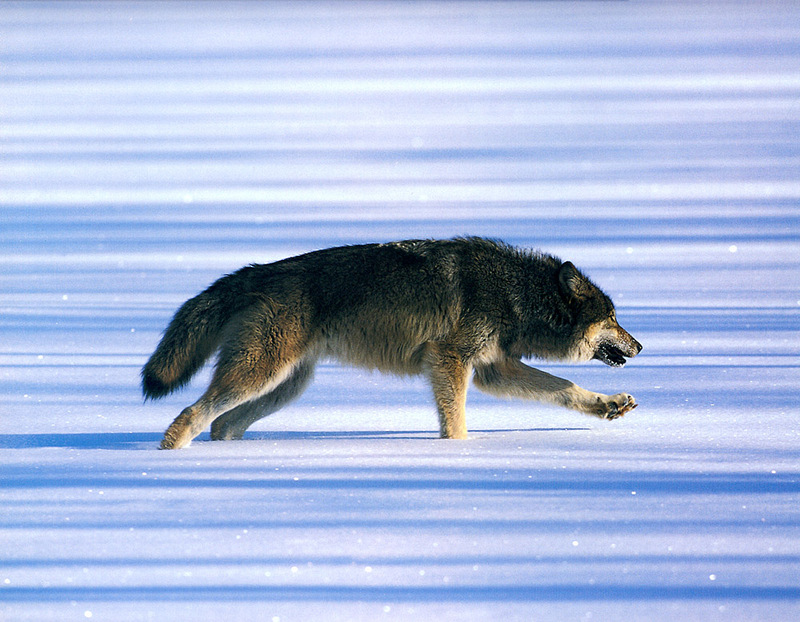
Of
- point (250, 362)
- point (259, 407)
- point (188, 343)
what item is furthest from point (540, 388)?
point (188, 343)

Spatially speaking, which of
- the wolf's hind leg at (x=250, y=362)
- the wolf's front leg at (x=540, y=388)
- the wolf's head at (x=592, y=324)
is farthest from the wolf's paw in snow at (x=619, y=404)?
the wolf's hind leg at (x=250, y=362)

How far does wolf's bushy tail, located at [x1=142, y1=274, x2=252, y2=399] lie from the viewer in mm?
7512

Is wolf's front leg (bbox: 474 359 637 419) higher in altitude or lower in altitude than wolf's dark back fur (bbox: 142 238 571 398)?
lower

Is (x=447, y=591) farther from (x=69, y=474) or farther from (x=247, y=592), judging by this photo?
(x=69, y=474)

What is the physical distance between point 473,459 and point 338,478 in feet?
2.91

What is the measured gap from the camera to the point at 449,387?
25.4 feet

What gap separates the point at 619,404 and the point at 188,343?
279 centimetres

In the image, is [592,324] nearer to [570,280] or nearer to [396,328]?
[570,280]

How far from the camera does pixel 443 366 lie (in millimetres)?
7781

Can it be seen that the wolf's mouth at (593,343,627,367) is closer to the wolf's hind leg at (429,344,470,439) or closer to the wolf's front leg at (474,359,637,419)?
the wolf's front leg at (474,359,637,419)

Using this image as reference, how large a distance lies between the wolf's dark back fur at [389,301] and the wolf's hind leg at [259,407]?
0.30m

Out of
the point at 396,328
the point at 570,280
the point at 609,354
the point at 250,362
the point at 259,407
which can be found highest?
the point at 570,280

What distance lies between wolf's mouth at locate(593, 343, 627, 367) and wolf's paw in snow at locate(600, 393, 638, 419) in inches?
17.9

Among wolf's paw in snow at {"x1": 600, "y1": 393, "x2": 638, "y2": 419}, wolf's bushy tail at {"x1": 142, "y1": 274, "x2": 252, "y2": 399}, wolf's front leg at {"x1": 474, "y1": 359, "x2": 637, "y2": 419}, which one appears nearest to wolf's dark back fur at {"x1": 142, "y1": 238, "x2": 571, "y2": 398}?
wolf's bushy tail at {"x1": 142, "y1": 274, "x2": 252, "y2": 399}
